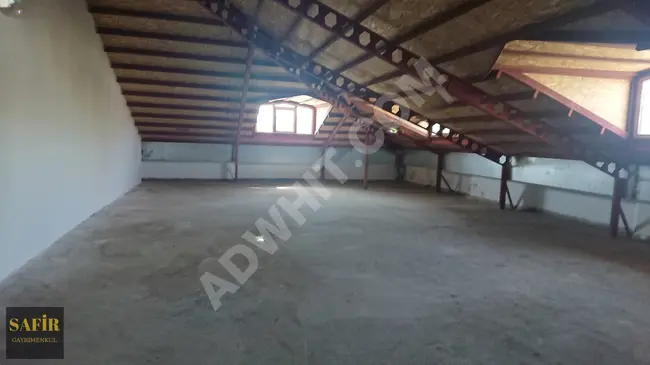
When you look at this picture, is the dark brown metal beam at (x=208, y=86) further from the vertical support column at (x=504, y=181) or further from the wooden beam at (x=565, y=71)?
the wooden beam at (x=565, y=71)

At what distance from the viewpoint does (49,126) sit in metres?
3.83

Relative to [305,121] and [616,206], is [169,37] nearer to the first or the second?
[305,121]

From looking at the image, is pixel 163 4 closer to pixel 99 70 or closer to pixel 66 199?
pixel 99 70

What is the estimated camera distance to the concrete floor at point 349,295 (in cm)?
218

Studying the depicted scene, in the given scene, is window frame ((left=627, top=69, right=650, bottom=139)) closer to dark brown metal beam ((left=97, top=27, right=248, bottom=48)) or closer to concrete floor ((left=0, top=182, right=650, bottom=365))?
concrete floor ((left=0, top=182, right=650, bottom=365))

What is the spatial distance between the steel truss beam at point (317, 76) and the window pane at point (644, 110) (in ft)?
8.84

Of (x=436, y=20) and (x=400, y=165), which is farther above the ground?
(x=436, y=20)

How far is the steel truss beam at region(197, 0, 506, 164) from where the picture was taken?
5172 mm

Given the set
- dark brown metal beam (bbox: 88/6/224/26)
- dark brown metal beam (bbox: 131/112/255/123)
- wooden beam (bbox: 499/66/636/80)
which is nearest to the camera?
wooden beam (bbox: 499/66/636/80)

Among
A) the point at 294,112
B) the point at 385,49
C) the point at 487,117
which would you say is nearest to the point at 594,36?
the point at 385,49

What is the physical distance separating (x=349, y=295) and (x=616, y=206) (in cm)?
426

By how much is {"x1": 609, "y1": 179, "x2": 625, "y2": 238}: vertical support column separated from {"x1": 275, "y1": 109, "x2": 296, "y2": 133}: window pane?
714 centimetres

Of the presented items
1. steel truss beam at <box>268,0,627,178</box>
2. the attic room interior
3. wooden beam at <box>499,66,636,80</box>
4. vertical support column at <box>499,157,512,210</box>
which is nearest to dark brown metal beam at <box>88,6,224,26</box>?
the attic room interior

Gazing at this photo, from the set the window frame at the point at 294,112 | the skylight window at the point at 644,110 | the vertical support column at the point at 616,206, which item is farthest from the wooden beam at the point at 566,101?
the window frame at the point at 294,112
